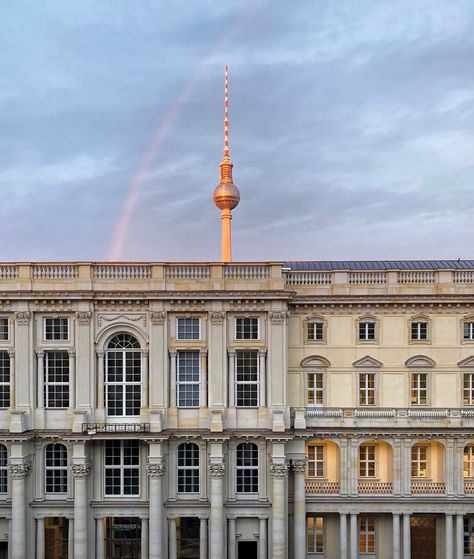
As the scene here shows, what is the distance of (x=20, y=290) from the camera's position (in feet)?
128

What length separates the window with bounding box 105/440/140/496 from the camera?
131ft

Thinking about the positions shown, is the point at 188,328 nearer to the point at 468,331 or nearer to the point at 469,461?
the point at 468,331

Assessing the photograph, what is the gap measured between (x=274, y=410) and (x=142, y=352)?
10080mm

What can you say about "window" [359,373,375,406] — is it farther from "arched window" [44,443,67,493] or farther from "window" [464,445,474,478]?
"arched window" [44,443,67,493]

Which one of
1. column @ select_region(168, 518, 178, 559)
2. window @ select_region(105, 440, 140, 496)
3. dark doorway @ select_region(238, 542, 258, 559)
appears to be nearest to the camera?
column @ select_region(168, 518, 178, 559)

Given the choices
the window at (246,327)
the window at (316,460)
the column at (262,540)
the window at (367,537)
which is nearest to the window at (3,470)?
the column at (262,540)

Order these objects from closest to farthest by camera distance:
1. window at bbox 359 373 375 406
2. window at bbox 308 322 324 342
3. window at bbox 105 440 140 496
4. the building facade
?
the building facade, window at bbox 105 440 140 496, window at bbox 359 373 375 406, window at bbox 308 322 324 342

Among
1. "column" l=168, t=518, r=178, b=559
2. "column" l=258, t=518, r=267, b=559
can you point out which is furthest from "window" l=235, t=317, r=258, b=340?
"column" l=168, t=518, r=178, b=559

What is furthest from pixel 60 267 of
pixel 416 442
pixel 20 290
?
pixel 416 442

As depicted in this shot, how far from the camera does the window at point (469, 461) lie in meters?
41.2

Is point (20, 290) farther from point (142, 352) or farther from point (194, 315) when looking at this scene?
point (194, 315)

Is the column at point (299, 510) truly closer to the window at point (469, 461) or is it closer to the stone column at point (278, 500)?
the stone column at point (278, 500)

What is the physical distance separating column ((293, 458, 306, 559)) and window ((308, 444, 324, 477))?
1.90 metres

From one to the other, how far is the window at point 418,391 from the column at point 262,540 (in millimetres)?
13761
